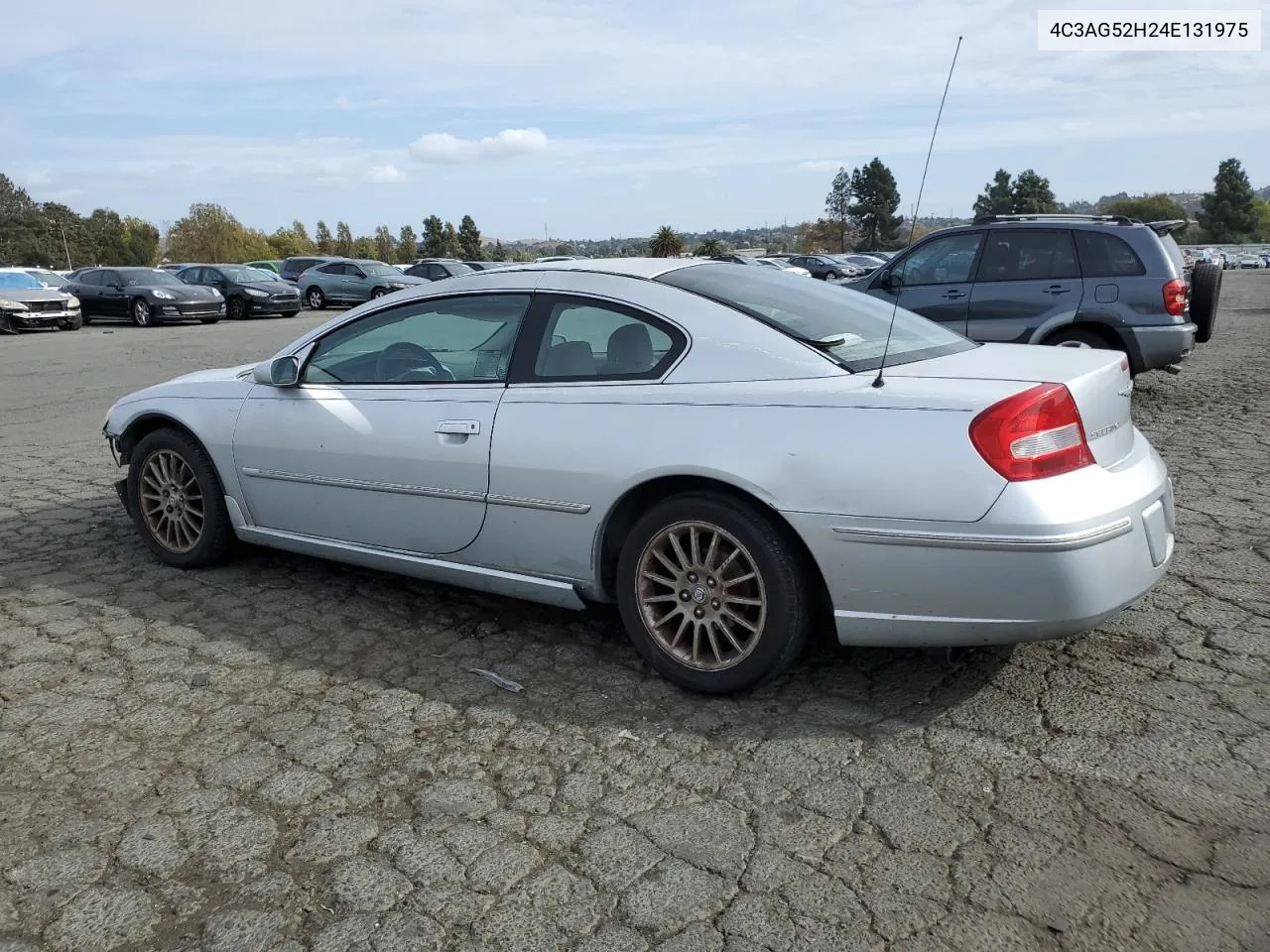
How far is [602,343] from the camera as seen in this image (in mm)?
3799

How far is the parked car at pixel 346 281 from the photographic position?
29.6m

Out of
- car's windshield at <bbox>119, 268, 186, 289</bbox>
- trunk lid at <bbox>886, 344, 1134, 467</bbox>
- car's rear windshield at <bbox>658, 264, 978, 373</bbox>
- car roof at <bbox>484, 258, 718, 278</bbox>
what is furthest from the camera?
car's windshield at <bbox>119, 268, 186, 289</bbox>

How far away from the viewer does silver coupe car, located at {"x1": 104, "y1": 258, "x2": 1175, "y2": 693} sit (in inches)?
119

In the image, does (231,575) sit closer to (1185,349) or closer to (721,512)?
(721,512)

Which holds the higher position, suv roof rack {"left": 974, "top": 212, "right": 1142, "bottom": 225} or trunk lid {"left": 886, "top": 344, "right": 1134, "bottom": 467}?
suv roof rack {"left": 974, "top": 212, "right": 1142, "bottom": 225}

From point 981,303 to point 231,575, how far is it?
23.0 ft

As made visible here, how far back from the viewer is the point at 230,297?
26.6 metres

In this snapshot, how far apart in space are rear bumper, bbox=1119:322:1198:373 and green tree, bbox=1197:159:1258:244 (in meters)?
113

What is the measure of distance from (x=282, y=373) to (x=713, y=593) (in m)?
2.32

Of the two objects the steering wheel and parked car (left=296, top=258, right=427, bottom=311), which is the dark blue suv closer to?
the steering wheel

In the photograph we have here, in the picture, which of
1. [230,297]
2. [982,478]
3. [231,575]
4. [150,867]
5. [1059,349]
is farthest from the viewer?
[230,297]

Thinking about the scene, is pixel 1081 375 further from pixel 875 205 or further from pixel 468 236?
pixel 468 236

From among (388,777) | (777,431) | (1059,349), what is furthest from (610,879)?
(1059,349)

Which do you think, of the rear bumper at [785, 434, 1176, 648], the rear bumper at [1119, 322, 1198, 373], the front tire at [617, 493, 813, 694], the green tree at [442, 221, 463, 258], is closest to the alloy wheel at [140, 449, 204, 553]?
the front tire at [617, 493, 813, 694]
